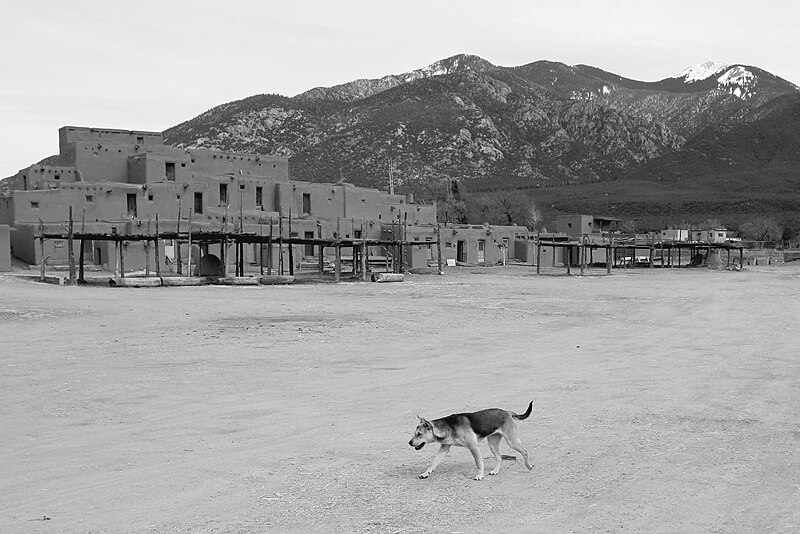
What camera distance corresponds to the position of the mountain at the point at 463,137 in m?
103

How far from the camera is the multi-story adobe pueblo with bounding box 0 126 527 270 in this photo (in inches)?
1566

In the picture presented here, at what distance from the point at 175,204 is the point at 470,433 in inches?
1537

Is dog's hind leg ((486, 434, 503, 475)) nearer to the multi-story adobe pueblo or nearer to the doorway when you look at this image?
the multi-story adobe pueblo

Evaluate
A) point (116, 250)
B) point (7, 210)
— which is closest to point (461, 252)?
point (116, 250)

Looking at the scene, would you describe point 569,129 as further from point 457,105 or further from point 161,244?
point 161,244

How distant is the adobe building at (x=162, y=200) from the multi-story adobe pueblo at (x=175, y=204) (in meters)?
0.06

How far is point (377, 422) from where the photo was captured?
902cm

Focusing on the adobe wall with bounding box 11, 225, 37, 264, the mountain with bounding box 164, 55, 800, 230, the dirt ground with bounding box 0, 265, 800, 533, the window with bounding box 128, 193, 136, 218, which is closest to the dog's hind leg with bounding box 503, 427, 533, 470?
the dirt ground with bounding box 0, 265, 800, 533

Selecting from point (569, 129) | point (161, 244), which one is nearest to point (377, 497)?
point (161, 244)

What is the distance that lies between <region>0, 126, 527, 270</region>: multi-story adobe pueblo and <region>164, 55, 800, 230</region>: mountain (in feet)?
131

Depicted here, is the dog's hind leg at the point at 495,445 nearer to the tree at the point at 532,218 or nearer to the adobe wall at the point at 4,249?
the adobe wall at the point at 4,249

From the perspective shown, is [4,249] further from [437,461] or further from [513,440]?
[513,440]

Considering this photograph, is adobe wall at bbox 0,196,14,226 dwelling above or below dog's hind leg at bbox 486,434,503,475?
above

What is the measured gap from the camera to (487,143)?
378ft
